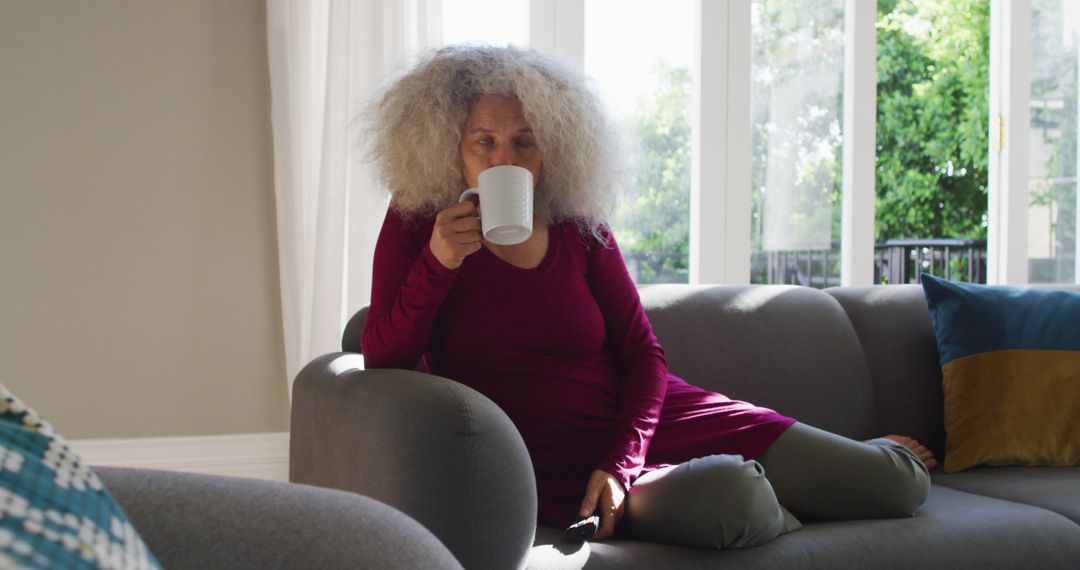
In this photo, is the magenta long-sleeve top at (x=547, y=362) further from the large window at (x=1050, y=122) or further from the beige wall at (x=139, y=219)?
the large window at (x=1050, y=122)

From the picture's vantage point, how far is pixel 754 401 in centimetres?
208

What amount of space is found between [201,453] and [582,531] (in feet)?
6.46

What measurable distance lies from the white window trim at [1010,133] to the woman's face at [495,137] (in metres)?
2.94

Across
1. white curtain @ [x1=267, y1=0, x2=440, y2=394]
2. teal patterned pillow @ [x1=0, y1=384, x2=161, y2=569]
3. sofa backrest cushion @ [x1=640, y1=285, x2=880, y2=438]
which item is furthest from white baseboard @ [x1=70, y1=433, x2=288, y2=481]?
teal patterned pillow @ [x1=0, y1=384, x2=161, y2=569]

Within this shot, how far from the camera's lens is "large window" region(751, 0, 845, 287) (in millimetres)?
3588

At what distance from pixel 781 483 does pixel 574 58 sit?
2020mm

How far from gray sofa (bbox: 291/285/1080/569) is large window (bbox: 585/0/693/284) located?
1.19 m

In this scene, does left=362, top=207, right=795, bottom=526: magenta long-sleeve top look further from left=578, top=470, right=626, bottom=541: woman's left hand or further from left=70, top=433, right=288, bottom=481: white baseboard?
left=70, top=433, right=288, bottom=481: white baseboard

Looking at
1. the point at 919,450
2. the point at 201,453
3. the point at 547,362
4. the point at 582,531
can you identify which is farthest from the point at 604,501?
the point at 201,453

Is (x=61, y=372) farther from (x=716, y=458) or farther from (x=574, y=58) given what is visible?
(x=716, y=458)

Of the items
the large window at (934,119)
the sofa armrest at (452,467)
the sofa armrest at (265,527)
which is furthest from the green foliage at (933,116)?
the sofa armrest at (265,527)

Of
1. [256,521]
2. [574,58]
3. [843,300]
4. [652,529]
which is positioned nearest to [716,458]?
[652,529]

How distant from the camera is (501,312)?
164 centimetres

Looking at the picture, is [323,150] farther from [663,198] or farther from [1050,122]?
[1050,122]
